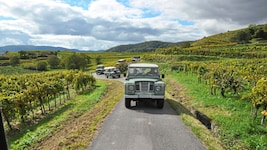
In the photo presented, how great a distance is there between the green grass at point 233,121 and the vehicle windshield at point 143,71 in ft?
11.9

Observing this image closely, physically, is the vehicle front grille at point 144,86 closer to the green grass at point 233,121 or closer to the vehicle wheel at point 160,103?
the vehicle wheel at point 160,103

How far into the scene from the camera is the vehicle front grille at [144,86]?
14273 mm

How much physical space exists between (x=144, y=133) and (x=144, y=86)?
16.7 ft

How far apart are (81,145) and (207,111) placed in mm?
9049

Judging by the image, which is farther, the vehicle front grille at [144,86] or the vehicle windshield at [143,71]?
the vehicle windshield at [143,71]

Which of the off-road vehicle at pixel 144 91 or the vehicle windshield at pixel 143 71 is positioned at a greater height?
the vehicle windshield at pixel 143 71

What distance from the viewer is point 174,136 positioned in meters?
9.27

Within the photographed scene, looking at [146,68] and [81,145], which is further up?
[146,68]

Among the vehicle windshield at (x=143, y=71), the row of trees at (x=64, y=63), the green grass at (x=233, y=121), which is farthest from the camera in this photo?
the row of trees at (x=64, y=63)

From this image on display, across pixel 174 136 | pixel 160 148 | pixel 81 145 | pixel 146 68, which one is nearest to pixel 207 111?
pixel 146 68

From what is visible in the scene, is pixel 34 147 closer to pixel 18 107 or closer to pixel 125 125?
pixel 125 125

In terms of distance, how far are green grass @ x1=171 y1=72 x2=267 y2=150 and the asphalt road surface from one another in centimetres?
208

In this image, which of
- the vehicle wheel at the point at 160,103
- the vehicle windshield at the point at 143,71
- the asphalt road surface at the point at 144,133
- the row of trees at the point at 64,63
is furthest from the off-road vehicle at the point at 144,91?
the row of trees at the point at 64,63

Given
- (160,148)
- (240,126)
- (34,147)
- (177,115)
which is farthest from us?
(177,115)
